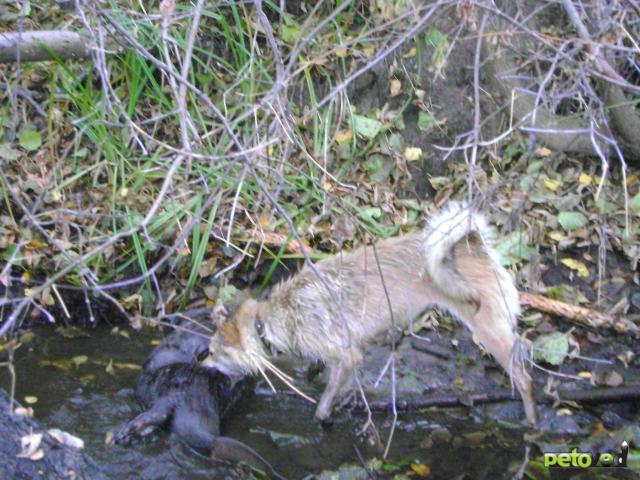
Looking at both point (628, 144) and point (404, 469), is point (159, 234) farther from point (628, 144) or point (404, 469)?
point (628, 144)

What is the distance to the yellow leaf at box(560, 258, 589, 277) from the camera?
673 centimetres

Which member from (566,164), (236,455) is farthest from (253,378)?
(566,164)

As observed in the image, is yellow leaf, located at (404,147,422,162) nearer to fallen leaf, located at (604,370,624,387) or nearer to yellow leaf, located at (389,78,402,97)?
yellow leaf, located at (389,78,402,97)

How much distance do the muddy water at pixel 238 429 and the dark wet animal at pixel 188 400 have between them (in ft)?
0.26

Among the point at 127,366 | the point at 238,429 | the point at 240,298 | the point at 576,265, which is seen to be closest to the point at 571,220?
the point at 576,265

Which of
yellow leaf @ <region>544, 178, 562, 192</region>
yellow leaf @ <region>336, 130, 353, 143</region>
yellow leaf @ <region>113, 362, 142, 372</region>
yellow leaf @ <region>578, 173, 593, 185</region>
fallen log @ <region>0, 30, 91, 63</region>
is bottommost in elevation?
yellow leaf @ <region>113, 362, 142, 372</region>

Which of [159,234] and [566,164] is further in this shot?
[566,164]

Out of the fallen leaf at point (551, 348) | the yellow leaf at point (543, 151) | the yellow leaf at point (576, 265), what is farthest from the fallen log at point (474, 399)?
the yellow leaf at point (543, 151)

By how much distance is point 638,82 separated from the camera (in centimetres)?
738

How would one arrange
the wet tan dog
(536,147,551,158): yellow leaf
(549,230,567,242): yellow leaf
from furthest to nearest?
(536,147,551,158): yellow leaf → (549,230,567,242): yellow leaf → the wet tan dog

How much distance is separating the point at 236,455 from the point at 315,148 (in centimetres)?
303

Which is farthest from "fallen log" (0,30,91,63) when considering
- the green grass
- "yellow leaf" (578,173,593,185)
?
"yellow leaf" (578,173,593,185)

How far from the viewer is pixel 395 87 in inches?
301

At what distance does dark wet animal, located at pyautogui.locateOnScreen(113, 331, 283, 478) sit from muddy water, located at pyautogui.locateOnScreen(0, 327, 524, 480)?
0.26 feet
